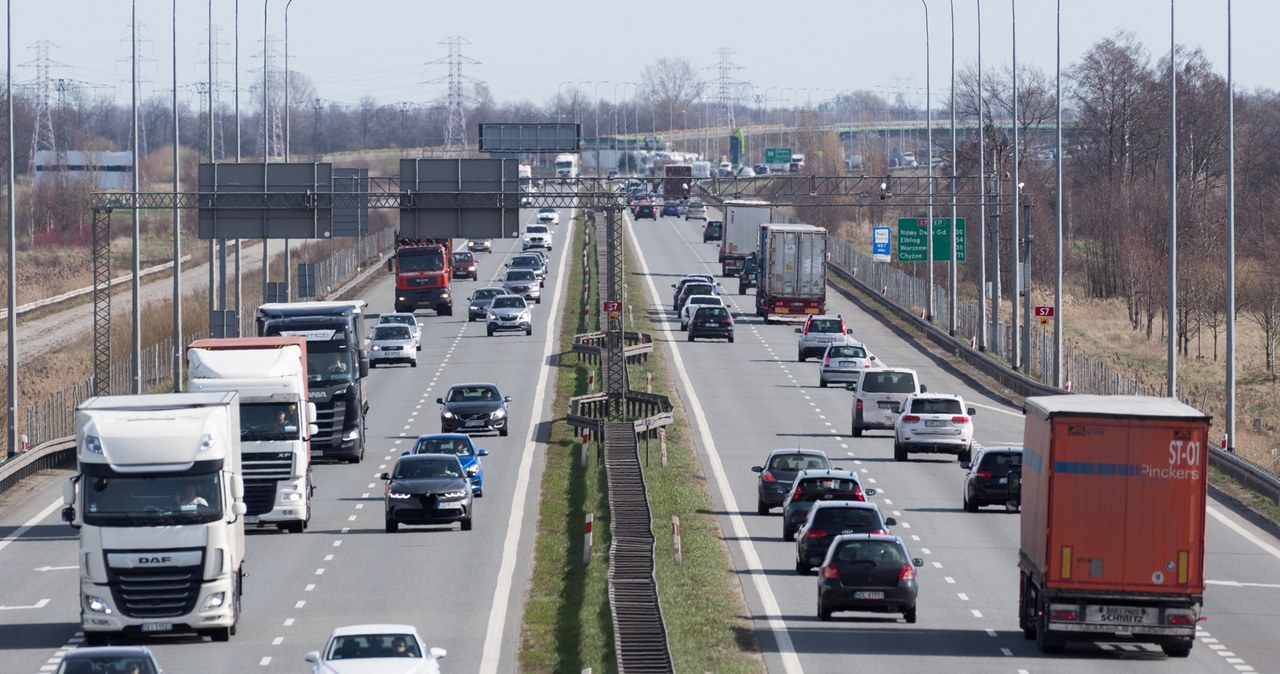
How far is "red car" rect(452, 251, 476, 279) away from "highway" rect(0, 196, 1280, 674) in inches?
1830

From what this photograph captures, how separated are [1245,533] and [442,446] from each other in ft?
50.8

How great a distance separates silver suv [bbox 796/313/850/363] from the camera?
71.5 metres

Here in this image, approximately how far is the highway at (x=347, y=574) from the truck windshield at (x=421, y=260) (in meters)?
31.1

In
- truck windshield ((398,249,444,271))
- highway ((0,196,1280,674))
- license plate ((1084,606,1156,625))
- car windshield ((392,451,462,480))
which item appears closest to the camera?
license plate ((1084,606,1156,625))

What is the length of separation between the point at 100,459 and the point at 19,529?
43.2ft

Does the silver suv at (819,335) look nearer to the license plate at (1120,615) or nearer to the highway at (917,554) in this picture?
the highway at (917,554)

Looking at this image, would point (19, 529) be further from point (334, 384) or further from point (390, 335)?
point (390, 335)

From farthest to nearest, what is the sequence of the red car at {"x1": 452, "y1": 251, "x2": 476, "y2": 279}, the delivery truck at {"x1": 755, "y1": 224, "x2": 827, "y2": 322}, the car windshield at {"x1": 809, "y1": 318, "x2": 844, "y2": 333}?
the red car at {"x1": 452, "y1": 251, "x2": 476, "y2": 279}, the delivery truck at {"x1": 755, "y1": 224, "x2": 827, "y2": 322}, the car windshield at {"x1": 809, "y1": 318, "x2": 844, "y2": 333}

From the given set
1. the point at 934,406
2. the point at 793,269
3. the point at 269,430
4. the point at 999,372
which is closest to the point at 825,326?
the point at 999,372

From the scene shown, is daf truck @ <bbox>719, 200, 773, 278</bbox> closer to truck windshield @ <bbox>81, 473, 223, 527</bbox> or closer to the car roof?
truck windshield @ <bbox>81, 473, 223, 527</bbox>

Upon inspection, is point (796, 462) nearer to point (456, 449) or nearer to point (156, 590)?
point (456, 449)

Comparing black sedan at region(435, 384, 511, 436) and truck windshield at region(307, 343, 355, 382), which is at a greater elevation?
truck windshield at region(307, 343, 355, 382)

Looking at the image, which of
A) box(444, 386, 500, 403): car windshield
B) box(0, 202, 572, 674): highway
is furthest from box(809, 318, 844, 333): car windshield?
box(444, 386, 500, 403): car windshield

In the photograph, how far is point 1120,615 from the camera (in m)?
24.7
